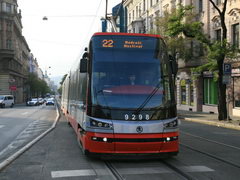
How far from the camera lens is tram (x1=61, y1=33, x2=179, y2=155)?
743cm

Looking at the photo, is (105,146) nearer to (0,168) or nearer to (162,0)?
(0,168)

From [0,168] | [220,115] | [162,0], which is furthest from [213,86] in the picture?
[0,168]

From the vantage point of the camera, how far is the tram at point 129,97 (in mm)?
7434

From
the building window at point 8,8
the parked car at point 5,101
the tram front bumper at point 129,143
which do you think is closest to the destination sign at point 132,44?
the tram front bumper at point 129,143

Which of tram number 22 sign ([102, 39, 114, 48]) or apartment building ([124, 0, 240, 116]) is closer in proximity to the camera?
tram number 22 sign ([102, 39, 114, 48])

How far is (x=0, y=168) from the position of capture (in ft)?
23.7

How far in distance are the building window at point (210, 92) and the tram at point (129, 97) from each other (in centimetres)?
2206

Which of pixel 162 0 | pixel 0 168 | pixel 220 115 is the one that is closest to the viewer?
pixel 0 168

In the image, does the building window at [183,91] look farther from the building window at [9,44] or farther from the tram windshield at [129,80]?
the building window at [9,44]

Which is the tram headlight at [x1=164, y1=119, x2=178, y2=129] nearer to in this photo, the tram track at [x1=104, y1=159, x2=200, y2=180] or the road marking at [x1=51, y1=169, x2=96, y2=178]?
the tram track at [x1=104, y1=159, x2=200, y2=180]

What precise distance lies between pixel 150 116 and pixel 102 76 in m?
1.41

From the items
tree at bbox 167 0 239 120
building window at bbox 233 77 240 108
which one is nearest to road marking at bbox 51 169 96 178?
tree at bbox 167 0 239 120

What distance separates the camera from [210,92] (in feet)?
99.9

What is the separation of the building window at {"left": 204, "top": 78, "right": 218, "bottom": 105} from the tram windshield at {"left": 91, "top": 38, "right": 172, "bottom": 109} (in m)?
22.1
